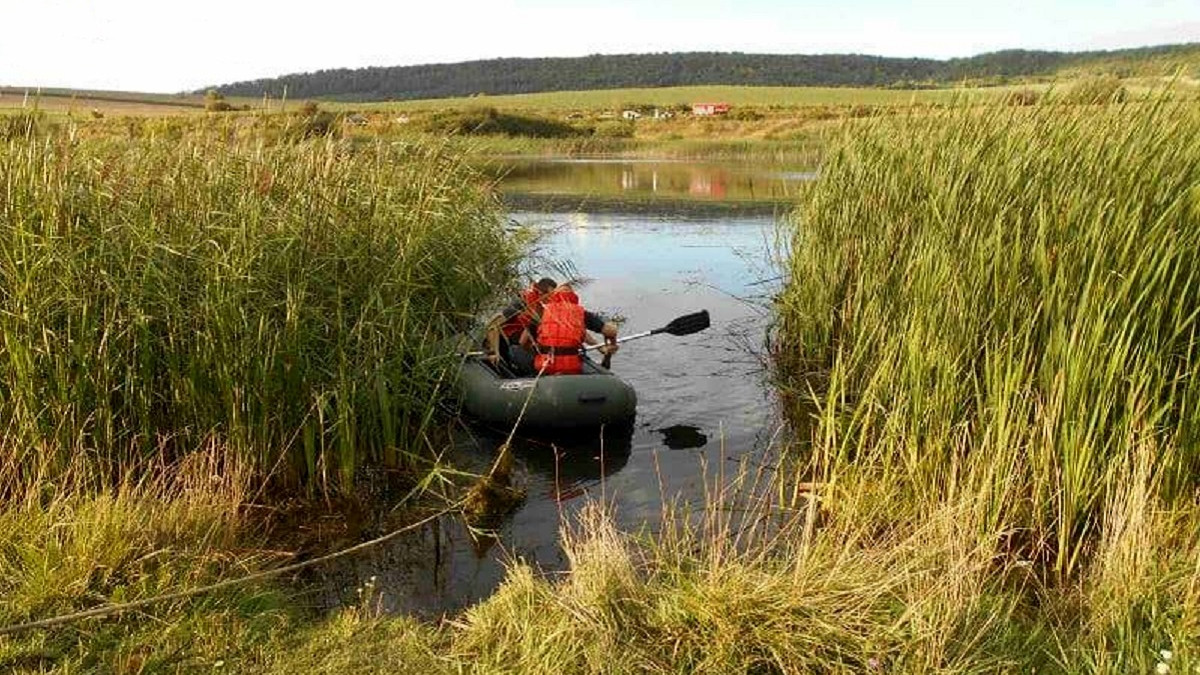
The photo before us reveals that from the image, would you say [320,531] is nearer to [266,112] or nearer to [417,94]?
[266,112]

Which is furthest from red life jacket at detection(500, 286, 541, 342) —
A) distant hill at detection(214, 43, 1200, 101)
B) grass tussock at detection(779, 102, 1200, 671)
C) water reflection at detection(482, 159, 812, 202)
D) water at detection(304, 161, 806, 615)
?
distant hill at detection(214, 43, 1200, 101)

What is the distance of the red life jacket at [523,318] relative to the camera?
8.48 meters

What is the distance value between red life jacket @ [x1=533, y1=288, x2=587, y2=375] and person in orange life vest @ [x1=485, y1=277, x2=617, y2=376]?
320mm

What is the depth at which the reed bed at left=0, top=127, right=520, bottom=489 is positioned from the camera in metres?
4.80

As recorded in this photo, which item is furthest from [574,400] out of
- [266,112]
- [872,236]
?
[266,112]

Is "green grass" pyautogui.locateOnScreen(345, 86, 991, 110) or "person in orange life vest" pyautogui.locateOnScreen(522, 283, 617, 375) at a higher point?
"person in orange life vest" pyautogui.locateOnScreen(522, 283, 617, 375)

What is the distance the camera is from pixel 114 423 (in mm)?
5117

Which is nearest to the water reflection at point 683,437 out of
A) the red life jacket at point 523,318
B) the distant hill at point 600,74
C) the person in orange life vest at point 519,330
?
the person in orange life vest at point 519,330

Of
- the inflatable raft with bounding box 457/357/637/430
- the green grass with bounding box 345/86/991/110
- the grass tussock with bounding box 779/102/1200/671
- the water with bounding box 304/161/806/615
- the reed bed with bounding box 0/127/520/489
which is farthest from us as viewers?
the green grass with bounding box 345/86/991/110

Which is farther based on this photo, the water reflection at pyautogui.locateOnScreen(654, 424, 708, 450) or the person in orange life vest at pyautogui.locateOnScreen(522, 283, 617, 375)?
the person in orange life vest at pyautogui.locateOnScreen(522, 283, 617, 375)

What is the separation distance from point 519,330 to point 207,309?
378 cm

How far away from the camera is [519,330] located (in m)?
8.71

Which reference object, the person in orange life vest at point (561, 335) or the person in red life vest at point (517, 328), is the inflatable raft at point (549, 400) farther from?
the person in red life vest at point (517, 328)

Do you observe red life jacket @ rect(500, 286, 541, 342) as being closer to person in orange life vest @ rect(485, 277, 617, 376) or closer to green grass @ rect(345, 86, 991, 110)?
person in orange life vest @ rect(485, 277, 617, 376)
